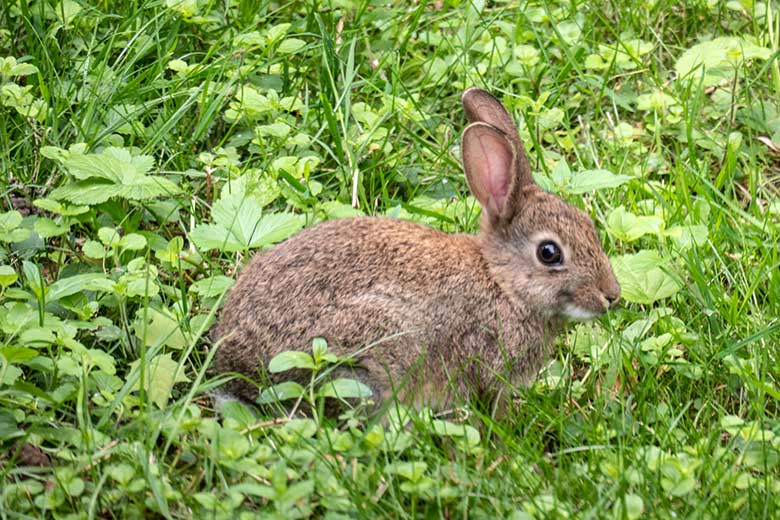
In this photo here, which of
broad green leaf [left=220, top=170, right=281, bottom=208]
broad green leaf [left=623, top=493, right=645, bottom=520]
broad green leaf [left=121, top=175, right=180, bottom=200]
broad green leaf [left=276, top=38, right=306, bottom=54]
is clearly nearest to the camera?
broad green leaf [left=623, top=493, right=645, bottom=520]

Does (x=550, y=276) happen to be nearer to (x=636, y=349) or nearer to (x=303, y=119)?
(x=636, y=349)

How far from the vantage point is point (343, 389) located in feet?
15.1

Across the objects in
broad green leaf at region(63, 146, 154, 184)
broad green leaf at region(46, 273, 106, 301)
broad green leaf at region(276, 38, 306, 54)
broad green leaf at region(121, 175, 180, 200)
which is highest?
broad green leaf at region(276, 38, 306, 54)

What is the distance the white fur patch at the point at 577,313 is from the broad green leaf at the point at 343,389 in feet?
3.48

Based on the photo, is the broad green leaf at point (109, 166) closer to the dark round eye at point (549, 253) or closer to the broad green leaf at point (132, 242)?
the broad green leaf at point (132, 242)

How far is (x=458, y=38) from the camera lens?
700 centimetres

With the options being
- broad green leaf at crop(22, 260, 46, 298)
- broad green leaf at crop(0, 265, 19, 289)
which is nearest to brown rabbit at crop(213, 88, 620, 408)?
broad green leaf at crop(22, 260, 46, 298)

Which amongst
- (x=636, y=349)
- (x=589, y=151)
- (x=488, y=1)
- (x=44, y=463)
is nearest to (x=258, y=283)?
(x=44, y=463)

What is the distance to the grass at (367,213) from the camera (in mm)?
4305

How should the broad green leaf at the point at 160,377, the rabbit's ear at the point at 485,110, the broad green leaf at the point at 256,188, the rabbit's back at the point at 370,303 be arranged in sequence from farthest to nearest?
the broad green leaf at the point at 256,188
the rabbit's ear at the point at 485,110
the rabbit's back at the point at 370,303
the broad green leaf at the point at 160,377

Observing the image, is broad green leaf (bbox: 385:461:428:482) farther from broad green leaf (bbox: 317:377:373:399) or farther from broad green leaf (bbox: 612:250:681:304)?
broad green leaf (bbox: 612:250:681:304)

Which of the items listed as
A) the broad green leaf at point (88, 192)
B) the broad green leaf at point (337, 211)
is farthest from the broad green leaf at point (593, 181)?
the broad green leaf at point (88, 192)

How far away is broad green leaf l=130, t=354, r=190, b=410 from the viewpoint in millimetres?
4723

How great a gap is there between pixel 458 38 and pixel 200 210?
173 centimetres
